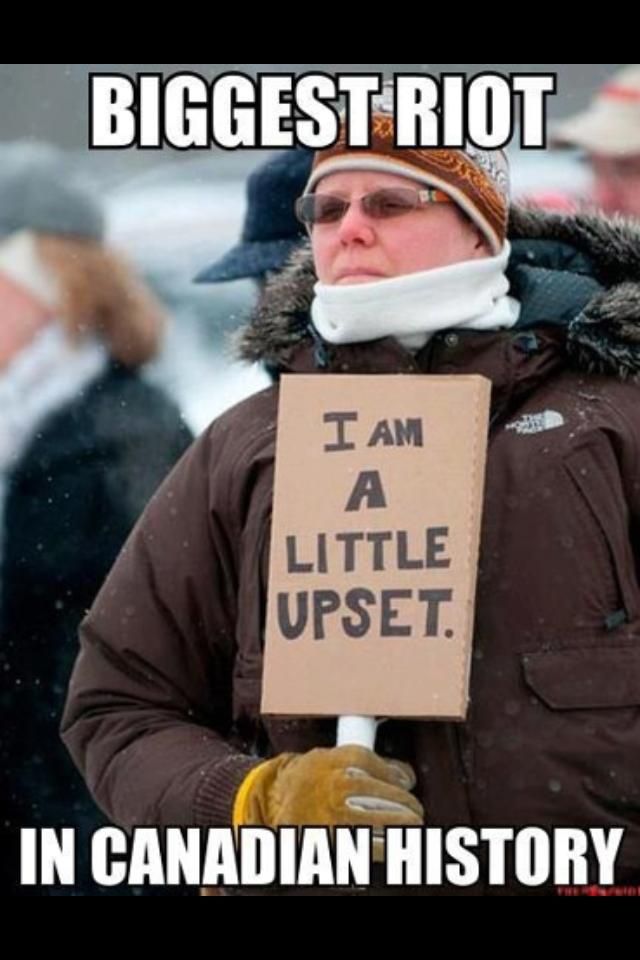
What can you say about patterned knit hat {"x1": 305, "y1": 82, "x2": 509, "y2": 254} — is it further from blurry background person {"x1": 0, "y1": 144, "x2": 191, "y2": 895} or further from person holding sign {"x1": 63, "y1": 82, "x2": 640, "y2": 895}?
blurry background person {"x1": 0, "y1": 144, "x2": 191, "y2": 895}

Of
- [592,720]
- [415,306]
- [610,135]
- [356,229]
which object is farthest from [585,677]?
[610,135]

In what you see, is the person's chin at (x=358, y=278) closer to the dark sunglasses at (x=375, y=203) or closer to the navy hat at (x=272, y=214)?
the dark sunglasses at (x=375, y=203)

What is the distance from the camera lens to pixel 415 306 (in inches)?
148

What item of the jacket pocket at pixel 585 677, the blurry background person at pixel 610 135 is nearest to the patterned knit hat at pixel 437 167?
the jacket pocket at pixel 585 677

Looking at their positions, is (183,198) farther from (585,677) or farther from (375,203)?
(585,677)

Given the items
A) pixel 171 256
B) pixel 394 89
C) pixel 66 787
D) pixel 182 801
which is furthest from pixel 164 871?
pixel 171 256

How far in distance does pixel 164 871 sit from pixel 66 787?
6.17 ft

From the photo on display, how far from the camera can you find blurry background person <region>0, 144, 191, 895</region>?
5.74 meters

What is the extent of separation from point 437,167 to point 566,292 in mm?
284

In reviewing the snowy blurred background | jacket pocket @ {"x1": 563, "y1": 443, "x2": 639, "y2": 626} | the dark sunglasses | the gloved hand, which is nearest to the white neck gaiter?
the dark sunglasses

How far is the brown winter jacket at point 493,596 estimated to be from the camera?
142 inches

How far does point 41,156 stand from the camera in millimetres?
6004

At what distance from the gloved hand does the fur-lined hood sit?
0.74 metres

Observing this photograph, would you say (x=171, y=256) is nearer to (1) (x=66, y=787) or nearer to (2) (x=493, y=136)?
(1) (x=66, y=787)
